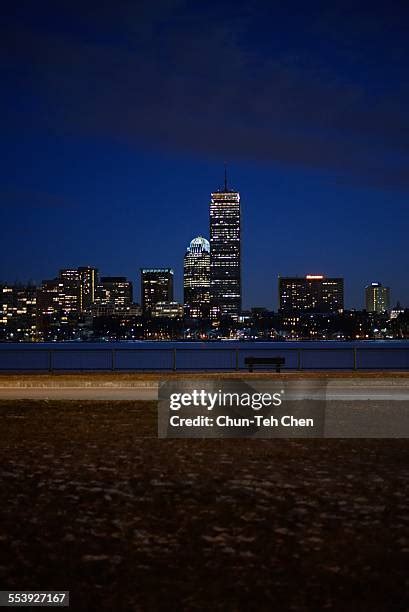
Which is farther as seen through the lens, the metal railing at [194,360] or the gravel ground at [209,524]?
the metal railing at [194,360]

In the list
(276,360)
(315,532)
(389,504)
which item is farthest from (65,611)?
(276,360)

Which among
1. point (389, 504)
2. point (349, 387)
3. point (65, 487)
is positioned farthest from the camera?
point (349, 387)

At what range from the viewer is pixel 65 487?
9.55 m

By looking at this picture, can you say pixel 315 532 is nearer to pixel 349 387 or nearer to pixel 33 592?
pixel 33 592

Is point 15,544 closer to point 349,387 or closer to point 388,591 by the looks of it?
point 388,591

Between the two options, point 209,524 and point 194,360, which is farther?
point 194,360

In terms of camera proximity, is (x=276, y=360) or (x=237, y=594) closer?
(x=237, y=594)

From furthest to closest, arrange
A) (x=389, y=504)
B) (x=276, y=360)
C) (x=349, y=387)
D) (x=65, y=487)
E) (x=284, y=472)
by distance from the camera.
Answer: (x=276, y=360) < (x=349, y=387) < (x=284, y=472) < (x=65, y=487) < (x=389, y=504)

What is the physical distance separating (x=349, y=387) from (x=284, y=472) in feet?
53.0

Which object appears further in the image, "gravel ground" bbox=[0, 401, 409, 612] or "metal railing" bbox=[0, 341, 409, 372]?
"metal railing" bbox=[0, 341, 409, 372]

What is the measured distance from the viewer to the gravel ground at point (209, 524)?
6.14 metres

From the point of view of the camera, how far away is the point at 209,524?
25.7ft

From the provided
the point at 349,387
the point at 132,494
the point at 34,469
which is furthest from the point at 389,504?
the point at 349,387

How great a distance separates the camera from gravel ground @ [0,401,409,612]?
6141 mm
